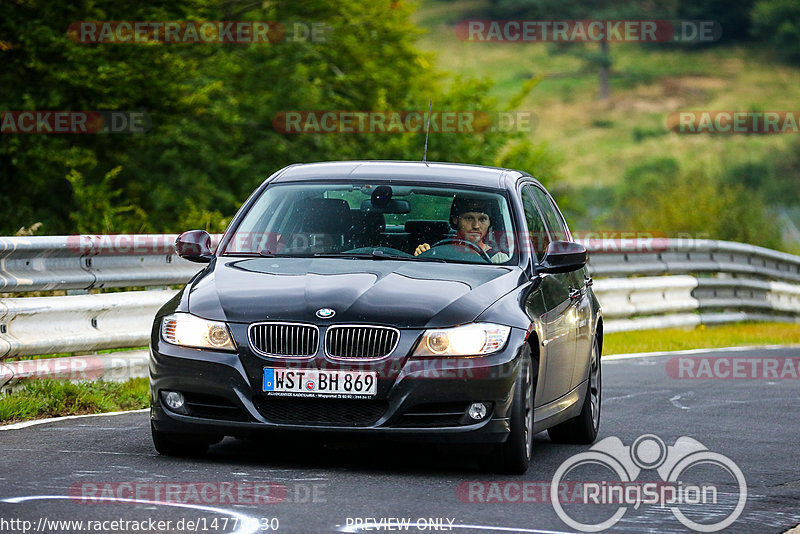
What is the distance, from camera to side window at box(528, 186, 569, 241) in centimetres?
970

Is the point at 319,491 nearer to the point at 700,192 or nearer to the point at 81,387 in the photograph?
the point at 81,387

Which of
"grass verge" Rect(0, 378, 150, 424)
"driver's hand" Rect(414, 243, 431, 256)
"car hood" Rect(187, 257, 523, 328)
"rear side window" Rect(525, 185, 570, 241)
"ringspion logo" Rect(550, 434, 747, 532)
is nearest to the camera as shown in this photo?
"ringspion logo" Rect(550, 434, 747, 532)

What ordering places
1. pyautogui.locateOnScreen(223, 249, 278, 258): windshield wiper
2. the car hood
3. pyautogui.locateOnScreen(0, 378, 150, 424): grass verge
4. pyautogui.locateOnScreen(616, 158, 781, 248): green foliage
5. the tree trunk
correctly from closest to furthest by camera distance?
1. the car hood
2. pyautogui.locateOnScreen(223, 249, 278, 258): windshield wiper
3. pyautogui.locateOnScreen(0, 378, 150, 424): grass verge
4. pyautogui.locateOnScreen(616, 158, 781, 248): green foliage
5. the tree trunk

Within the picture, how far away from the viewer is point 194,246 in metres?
8.54

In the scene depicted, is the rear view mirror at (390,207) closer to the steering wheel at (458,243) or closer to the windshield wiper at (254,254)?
the steering wheel at (458,243)

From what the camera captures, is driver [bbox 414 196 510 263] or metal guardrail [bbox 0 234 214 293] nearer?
driver [bbox 414 196 510 263]

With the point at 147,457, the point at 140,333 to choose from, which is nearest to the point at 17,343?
the point at 140,333

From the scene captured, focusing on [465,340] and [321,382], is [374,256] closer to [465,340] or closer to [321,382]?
[465,340]

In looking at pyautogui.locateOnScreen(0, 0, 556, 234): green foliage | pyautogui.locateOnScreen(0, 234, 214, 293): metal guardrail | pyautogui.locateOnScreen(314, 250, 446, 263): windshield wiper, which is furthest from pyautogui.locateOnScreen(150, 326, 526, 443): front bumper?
pyautogui.locateOnScreen(0, 0, 556, 234): green foliage

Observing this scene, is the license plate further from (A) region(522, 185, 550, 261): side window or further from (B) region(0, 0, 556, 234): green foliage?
(B) region(0, 0, 556, 234): green foliage

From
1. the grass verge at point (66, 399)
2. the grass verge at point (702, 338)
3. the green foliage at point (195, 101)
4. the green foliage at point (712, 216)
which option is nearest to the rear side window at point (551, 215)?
the grass verge at point (66, 399)

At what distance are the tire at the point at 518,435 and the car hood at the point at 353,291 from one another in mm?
377

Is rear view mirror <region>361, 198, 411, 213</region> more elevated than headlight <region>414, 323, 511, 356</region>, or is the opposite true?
rear view mirror <region>361, 198, 411, 213</region>

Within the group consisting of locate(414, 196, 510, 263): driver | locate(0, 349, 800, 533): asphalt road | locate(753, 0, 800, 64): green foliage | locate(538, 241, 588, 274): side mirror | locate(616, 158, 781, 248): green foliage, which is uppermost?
locate(753, 0, 800, 64): green foliage
